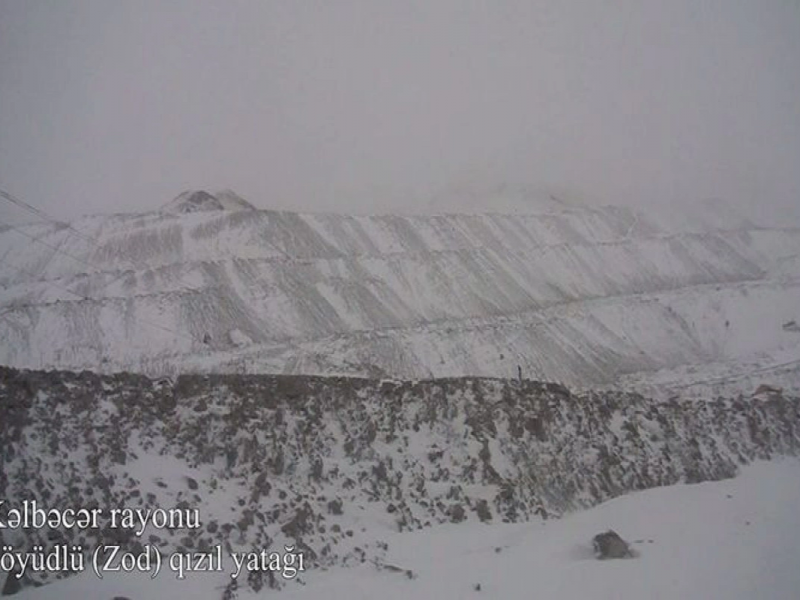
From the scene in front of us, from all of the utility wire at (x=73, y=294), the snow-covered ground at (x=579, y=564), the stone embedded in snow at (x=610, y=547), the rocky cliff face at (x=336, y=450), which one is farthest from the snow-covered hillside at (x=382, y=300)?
the stone embedded in snow at (x=610, y=547)

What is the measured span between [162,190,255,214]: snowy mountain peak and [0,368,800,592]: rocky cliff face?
38.6 m

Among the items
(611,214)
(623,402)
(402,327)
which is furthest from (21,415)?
(611,214)

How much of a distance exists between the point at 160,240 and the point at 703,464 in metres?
36.0

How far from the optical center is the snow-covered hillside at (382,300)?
3409cm

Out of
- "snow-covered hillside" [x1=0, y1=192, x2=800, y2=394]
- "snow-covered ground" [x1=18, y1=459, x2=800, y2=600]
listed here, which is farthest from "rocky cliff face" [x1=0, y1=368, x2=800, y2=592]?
"snow-covered hillside" [x1=0, y1=192, x2=800, y2=394]

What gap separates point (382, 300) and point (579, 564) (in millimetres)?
33610

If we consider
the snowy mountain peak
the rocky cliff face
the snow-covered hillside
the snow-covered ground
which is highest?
the snowy mountain peak

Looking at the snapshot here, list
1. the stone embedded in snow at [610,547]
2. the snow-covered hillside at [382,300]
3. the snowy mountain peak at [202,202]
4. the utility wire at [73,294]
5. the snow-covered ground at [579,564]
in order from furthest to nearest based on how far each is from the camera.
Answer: the snowy mountain peak at [202,202] → the utility wire at [73,294] → the snow-covered hillside at [382,300] → the stone embedded in snow at [610,547] → the snow-covered ground at [579,564]

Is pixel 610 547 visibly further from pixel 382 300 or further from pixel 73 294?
pixel 73 294

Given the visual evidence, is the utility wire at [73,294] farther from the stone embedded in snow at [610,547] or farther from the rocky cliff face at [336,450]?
the stone embedded in snow at [610,547]

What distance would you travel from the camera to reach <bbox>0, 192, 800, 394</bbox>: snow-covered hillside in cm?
3409

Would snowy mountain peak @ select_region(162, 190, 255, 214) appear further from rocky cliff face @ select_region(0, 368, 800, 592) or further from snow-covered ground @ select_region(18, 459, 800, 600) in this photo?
snow-covered ground @ select_region(18, 459, 800, 600)

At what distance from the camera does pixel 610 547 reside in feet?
28.9

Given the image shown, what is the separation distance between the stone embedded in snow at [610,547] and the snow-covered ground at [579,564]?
0.59 feet
